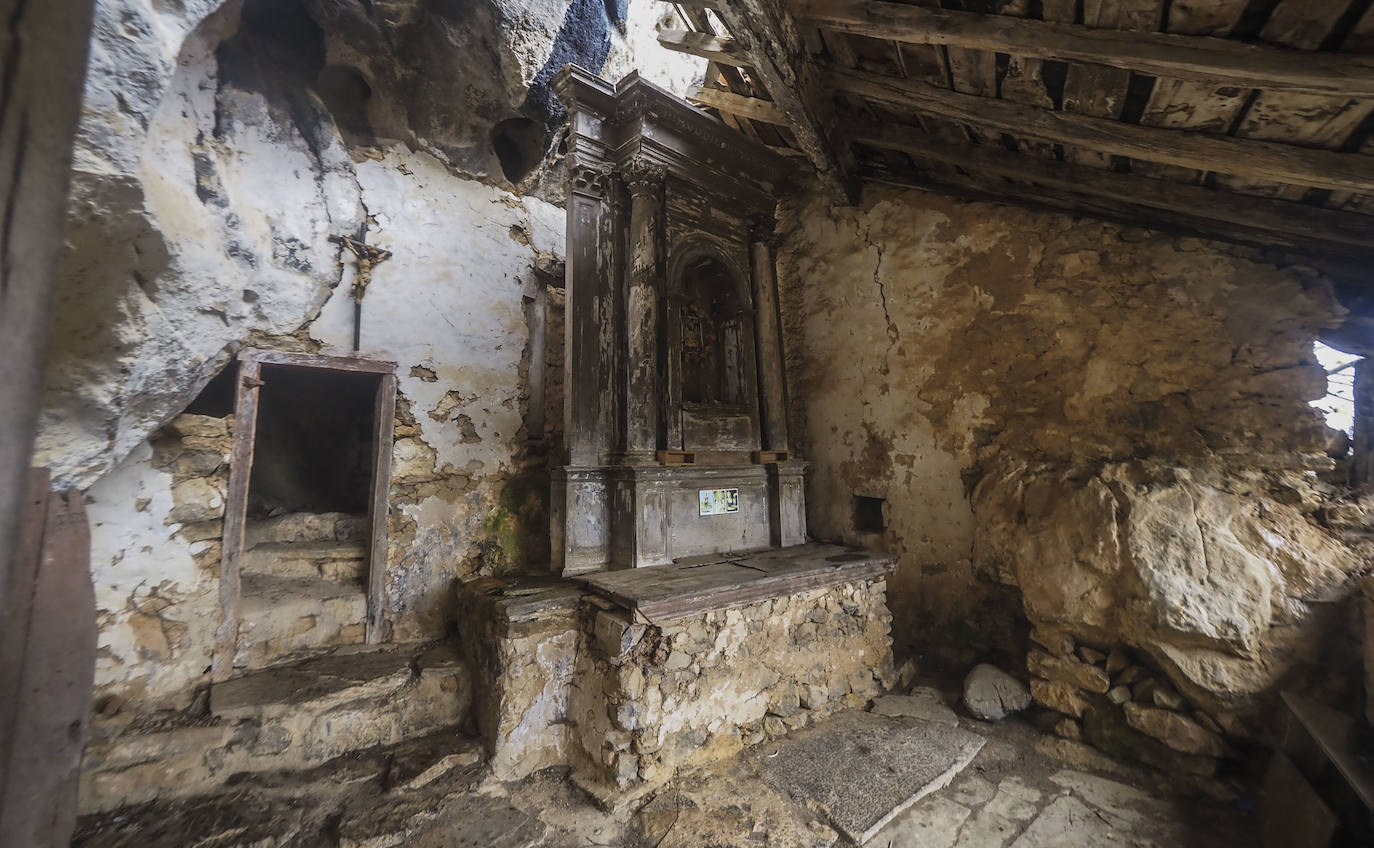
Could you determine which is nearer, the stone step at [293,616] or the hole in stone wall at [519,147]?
the stone step at [293,616]

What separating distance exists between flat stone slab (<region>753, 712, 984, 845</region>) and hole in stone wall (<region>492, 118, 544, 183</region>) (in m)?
5.03

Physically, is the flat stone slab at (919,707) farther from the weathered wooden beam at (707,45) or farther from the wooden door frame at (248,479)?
the weathered wooden beam at (707,45)

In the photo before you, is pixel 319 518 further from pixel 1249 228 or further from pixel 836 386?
pixel 1249 228

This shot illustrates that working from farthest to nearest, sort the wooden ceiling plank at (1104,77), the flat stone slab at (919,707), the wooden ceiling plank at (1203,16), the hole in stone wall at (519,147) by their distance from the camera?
the hole in stone wall at (519,147), the flat stone slab at (919,707), the wooden ceiling plank at (1104,77), the wooden ceiling plank at (1203,16)

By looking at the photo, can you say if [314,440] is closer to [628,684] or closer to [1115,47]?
[628,684]

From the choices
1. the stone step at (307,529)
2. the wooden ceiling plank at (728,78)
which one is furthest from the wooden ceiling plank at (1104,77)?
the stone step at (307,529)

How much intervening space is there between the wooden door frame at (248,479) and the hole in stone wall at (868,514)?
3.80 meters

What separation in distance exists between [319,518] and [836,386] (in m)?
4.50

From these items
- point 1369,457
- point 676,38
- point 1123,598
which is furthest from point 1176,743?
point 676,38

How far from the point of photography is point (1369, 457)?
2947 millimetres

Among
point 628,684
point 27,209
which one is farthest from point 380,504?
point 27,209

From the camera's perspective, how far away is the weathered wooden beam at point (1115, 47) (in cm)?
201

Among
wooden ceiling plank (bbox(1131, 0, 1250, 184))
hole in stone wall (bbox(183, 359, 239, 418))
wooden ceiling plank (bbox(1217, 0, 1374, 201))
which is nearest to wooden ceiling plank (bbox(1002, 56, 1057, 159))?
wooden ceiling plank (bbox(1131, 0, 1250, 184))

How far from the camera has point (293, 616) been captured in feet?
11.3
